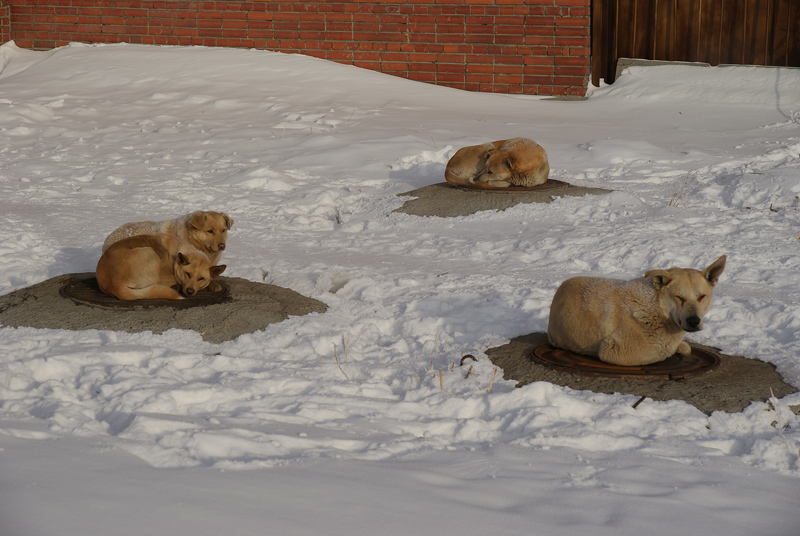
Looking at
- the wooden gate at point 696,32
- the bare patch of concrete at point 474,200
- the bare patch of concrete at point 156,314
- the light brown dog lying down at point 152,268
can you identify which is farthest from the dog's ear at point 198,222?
the wooden gate at point 696,32

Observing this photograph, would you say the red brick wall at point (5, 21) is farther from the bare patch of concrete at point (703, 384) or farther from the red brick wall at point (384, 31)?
the bare patch of concrete at point (703, 384)

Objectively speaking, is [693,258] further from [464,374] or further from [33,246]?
[33,246]

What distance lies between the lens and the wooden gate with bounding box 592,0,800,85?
14359mm

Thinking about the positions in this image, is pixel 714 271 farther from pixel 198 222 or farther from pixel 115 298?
pixel 115 298

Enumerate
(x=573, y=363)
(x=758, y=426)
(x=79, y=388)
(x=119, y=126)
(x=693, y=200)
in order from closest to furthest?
(x=758, y=426) → (x=79, y=388) → (x=573, y=363) → (x=693, y=200) → (x=119, y=126)

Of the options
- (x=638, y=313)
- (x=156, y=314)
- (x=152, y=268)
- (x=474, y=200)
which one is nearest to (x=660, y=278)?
(x=638, y=313)

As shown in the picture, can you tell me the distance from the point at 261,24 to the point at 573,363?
1290 centimetres

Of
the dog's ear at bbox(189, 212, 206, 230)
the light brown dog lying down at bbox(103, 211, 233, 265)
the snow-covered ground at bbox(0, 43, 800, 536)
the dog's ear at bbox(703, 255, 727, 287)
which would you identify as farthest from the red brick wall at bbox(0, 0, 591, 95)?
the dog's ear at bbox(703, 255, 727, 287)

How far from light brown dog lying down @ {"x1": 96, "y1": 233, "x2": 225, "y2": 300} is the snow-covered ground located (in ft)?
2.43

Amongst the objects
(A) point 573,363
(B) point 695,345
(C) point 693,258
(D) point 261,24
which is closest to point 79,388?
(A) point 573,363

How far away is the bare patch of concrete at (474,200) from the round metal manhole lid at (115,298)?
3372 millimetres

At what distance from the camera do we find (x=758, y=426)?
4.38 metres

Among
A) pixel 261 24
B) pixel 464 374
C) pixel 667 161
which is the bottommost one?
pixel 464 374

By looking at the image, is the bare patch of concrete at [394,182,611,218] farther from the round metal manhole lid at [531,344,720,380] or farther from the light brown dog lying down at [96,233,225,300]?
the round metal manhole lid at [531,344,720,380]
